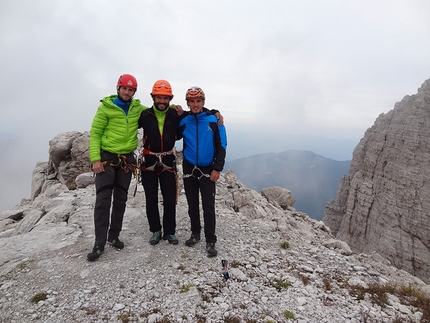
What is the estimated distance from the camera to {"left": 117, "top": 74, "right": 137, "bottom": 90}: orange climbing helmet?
709cm

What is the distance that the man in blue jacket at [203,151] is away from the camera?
7.44 meters

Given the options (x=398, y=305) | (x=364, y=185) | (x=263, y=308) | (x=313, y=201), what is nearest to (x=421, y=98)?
(x=364, y=185)

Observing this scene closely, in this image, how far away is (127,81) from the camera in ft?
23.4

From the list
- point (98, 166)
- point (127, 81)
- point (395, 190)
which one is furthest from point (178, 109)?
point (395, 190)

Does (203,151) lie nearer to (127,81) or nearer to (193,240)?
(127,81)

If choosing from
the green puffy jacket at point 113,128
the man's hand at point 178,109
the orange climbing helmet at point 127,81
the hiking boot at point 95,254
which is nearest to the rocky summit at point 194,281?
the hiking boot at point 95,254

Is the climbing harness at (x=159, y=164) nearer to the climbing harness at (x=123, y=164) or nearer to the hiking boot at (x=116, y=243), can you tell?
the climbing harness at (x=123, y=164)

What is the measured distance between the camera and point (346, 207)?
164ft

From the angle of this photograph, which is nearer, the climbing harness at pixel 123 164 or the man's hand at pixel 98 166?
the man's hand at pixel 98 166

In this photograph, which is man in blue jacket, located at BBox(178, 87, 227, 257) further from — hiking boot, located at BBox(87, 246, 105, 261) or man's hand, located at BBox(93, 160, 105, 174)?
hiking boot, located at BBox(87, 246, 105, 261)

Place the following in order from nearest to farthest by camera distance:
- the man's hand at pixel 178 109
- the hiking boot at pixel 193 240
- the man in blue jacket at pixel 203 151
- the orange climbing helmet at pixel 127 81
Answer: the orange climbing helmet at pixel 127 81, the man in blue jacket at pixel 203 151, the man's hand at pixel 178 109, the hiking boot at pixel 193 240

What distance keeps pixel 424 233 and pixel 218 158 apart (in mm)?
44039

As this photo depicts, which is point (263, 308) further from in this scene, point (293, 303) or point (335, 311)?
point (335, 311)

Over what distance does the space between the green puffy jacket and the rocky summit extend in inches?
130
